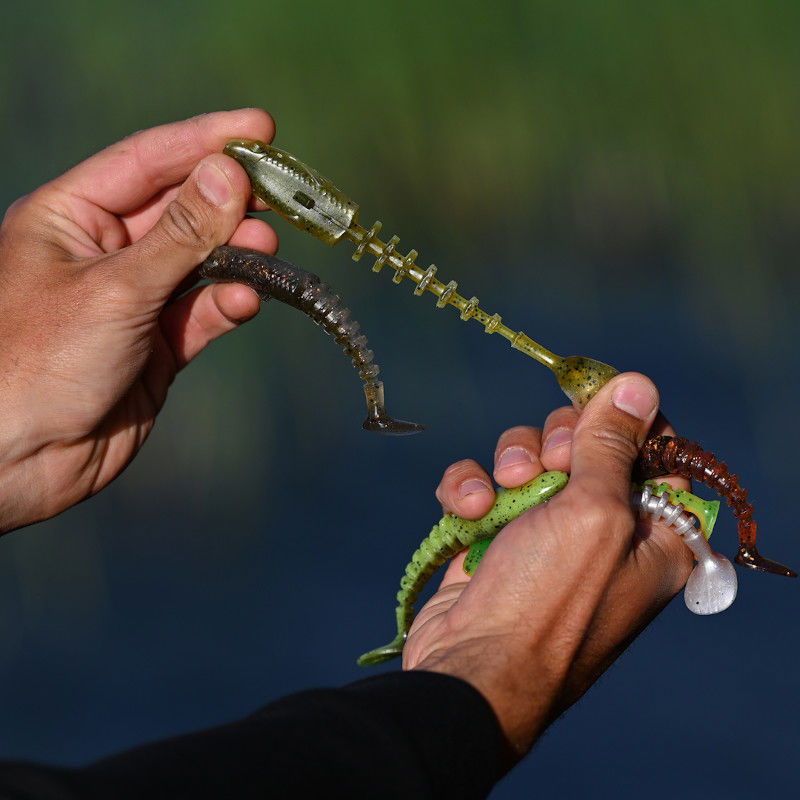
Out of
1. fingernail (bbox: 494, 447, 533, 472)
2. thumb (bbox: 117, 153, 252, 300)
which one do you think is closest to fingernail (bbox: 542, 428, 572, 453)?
fingernail (bbox: 494, 447, 533, 472)

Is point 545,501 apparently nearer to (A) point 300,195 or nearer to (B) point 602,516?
(B) point 602,516

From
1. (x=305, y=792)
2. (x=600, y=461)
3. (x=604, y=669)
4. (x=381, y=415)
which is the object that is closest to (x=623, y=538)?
(x=600, y=461)

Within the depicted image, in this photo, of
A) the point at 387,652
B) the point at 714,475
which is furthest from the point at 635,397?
the point at 387,652

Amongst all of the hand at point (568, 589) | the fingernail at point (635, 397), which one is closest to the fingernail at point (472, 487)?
the hand at point (568, 589)

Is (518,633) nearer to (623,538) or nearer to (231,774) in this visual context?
(623,538)

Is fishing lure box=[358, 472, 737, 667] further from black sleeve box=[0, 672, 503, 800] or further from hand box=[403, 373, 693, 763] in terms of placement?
black sleeve box=[0, 672, 503, 800]

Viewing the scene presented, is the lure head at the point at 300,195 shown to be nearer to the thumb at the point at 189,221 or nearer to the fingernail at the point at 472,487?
the thumb at the point at 189,221
